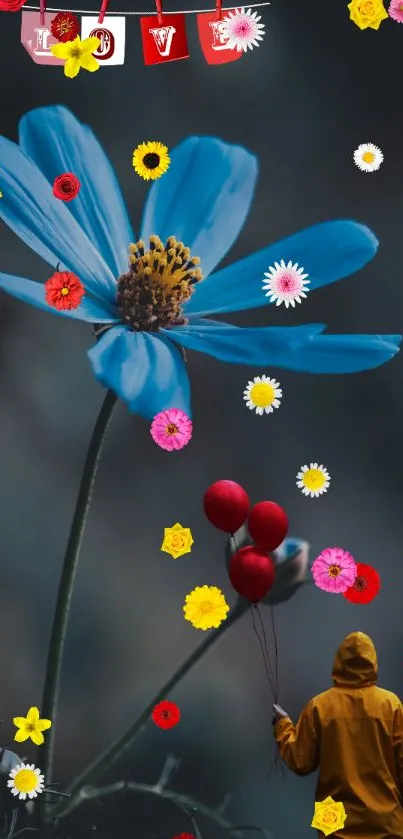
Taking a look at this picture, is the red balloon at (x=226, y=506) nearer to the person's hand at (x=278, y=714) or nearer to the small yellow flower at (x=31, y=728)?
the person's hand at (x=278, y=714)

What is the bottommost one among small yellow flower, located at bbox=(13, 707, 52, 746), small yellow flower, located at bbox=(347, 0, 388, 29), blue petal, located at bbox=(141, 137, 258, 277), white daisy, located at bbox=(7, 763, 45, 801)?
white daisy, located at bbox=(7, 763, 45, 801)

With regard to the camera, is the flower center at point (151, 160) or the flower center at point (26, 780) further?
the flower center at point (151, 160)

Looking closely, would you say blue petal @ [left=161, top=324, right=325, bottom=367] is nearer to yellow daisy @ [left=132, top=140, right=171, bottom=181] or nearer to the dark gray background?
the dark gray background

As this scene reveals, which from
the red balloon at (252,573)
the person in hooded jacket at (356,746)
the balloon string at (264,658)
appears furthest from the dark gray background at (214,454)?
the person in hooded jacket at (356,746)

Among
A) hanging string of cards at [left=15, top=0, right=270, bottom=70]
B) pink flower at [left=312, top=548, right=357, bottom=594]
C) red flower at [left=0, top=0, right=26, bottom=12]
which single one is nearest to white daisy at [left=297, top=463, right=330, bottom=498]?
pink flower at [left=312, top=548, right=357, bottom=594]

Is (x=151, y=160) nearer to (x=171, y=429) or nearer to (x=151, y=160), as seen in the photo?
(x=151, y=160)
